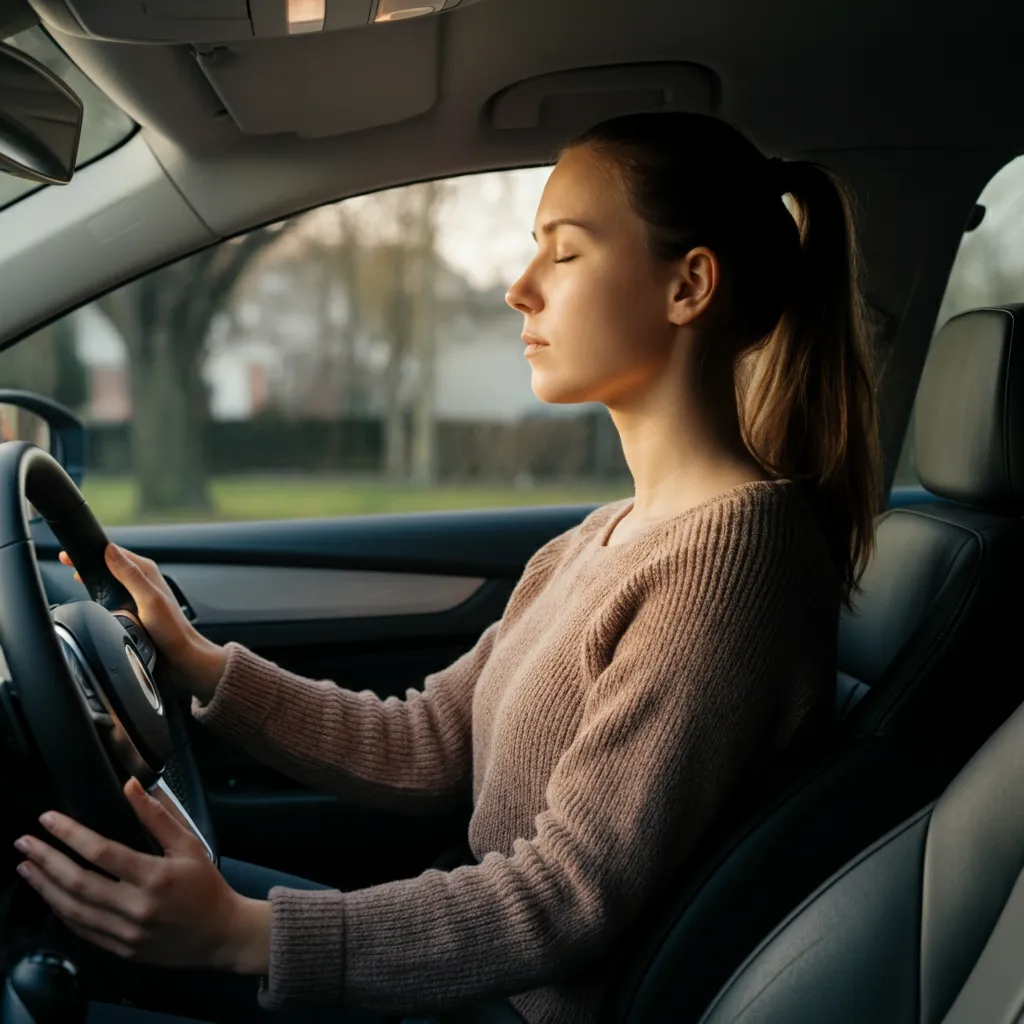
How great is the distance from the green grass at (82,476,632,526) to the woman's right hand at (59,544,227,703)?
81cm

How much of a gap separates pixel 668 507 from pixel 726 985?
0.45 m

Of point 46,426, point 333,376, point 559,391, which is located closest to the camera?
point 559,391

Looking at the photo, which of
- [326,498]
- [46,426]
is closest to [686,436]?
[46,426]

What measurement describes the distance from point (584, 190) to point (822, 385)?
322 millimetres

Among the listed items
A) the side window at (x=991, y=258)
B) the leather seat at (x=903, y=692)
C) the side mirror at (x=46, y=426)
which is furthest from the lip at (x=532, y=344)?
the side window at (x=991, y=258)

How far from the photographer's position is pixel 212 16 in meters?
1.20

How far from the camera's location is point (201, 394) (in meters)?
4.16

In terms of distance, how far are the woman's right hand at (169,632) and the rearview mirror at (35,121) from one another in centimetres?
41

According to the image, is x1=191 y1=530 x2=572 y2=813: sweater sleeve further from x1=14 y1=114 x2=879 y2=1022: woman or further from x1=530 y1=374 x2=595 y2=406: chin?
x1=530 y1=374 x2=595 y2=406: chin

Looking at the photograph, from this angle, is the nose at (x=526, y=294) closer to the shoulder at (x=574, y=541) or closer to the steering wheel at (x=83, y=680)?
the shoulder at (x=574, y=541)

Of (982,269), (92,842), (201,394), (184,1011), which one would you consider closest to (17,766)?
(92,842)

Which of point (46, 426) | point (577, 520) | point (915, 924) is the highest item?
point (46, 426)

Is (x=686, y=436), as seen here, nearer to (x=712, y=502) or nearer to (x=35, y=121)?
(x=712, y=502)

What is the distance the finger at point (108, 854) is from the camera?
0.92 metres
